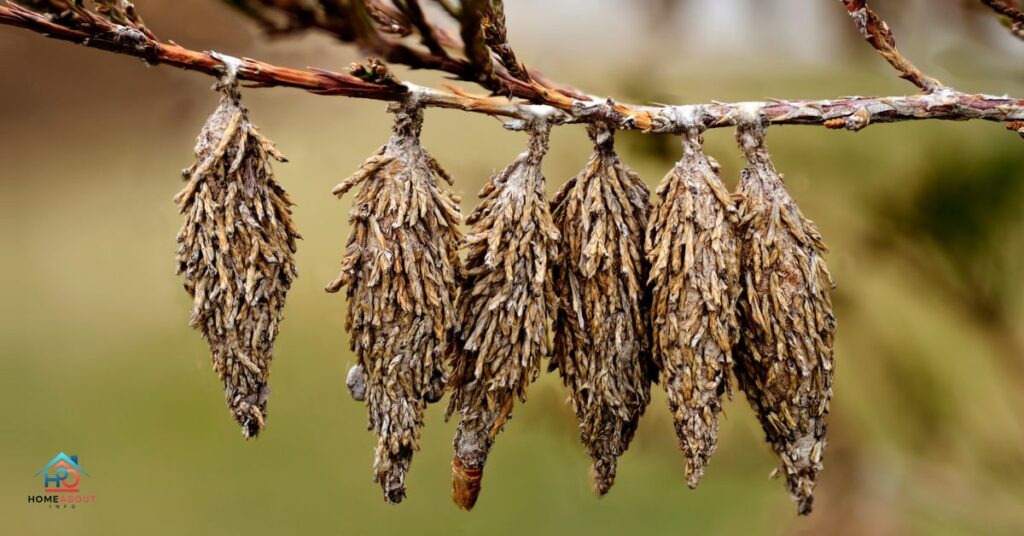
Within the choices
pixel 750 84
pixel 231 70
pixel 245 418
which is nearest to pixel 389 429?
pixel 245 418

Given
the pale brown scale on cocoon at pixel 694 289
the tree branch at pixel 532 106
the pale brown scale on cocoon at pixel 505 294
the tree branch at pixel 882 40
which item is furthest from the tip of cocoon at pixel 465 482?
the tree branch at pixel 882 40

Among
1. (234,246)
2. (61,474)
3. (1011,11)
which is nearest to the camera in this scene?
(234,246)

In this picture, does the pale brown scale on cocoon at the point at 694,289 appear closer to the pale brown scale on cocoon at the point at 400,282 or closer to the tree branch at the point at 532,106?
the tree branch at the point at 532,106

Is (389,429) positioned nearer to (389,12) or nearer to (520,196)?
(520,196)

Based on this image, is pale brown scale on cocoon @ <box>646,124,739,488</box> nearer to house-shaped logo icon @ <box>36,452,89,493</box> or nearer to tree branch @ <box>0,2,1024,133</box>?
tree branch @ <box>0,2,1024,133</box>

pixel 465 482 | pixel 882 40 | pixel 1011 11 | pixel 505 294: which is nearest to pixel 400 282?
pixel 505 294

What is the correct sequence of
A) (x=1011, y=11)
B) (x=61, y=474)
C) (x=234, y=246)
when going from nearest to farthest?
(x=234, y=246), (x=1011, y=11), (x=61, y=474)

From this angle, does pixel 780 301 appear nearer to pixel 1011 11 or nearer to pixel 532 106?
pixel 532 106

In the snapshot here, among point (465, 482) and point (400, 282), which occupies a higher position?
point (400, 282)
